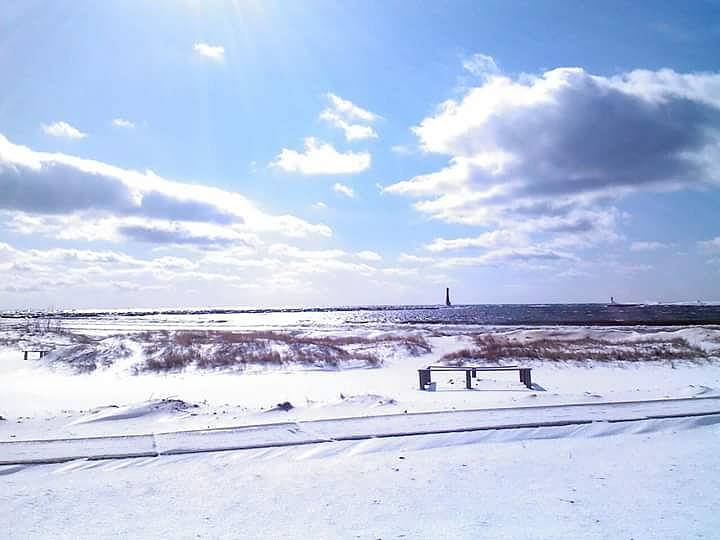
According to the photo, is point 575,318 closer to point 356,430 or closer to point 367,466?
point 356,430

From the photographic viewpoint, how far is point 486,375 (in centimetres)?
1692

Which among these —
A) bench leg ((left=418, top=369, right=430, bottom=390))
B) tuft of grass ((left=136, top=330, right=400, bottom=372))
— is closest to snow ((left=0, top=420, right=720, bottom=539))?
bench leg ((left=418, top=369, right=430, bottom=390))

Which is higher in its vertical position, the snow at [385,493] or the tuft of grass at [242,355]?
the tuft of grass at [242,355]

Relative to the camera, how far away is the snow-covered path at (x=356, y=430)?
695cm

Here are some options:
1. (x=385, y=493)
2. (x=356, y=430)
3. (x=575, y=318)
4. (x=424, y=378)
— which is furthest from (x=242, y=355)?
(x=575, y=318)

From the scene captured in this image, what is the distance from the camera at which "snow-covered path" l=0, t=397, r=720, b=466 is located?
6945 millimetres

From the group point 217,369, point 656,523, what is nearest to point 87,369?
point 217,369

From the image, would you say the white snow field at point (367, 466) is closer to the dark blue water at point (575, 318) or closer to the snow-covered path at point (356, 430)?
the snow-covered path at point (356, 430)

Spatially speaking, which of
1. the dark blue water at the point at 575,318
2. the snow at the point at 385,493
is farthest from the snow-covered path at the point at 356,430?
the dark blue water at the point at 575,318

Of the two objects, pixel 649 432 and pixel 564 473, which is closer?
pixel 564 473

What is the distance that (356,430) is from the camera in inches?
315

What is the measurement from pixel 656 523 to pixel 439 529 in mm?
1899

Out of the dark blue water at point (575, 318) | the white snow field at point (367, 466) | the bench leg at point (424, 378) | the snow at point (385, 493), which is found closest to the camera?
the snow at point (385, 493)

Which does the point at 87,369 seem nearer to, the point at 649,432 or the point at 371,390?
the point at 371,390
